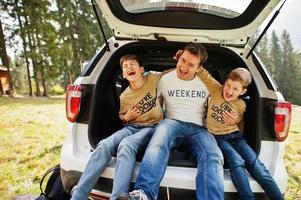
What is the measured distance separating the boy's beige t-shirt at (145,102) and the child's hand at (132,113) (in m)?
0.02

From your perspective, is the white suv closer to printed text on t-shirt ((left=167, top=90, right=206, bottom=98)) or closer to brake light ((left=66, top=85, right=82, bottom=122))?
brake light ((left=66, top=85, right=82, bottom=122))

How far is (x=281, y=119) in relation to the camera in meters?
2.35

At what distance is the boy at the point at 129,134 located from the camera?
2.07 meters

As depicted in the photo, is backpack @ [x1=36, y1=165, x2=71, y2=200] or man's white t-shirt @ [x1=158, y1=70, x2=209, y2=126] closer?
man's white t-shirt @ [x1=158, y1=70, x2=209, y2=126]

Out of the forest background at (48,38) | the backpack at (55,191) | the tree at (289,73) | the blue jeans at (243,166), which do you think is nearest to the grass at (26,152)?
the backpack at (55,191)

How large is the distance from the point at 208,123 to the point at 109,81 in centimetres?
92

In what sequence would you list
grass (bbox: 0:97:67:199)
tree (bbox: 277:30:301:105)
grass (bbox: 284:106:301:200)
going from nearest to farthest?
grass (bbox: 0:97:67:199)
grass (bbox: 284:106:301:200)
tree (bbox: 277:30:301:105)

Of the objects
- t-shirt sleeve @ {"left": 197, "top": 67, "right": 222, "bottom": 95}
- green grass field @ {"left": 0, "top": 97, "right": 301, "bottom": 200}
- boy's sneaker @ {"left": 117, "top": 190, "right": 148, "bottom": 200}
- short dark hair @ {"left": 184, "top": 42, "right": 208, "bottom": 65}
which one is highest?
short dark hair @ {"left": 184, "top": 42, "right": 208, "bottom": 65}

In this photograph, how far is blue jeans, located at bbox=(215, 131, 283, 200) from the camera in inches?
80.9

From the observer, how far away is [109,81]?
113 inches

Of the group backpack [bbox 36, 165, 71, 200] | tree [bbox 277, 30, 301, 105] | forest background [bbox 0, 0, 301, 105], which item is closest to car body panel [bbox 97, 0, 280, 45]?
backpack [bbox 36, 165, 71, 200]

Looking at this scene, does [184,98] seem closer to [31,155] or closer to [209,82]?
[209,82]

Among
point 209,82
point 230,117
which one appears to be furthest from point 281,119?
point 209,82

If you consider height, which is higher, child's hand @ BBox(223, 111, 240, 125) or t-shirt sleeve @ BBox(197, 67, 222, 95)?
t-shirt sleeve @ BBox(197, 67, 222, 95)
